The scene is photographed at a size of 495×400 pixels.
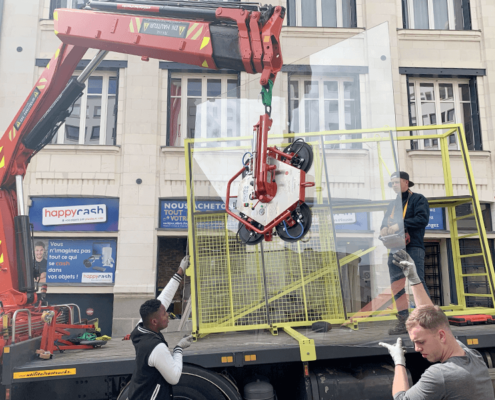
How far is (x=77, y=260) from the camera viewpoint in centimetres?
983

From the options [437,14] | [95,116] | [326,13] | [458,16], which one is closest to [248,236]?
[95,116]

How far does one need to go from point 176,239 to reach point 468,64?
29.6ft

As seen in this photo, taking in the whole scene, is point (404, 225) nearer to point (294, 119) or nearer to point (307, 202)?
point (307, 202)

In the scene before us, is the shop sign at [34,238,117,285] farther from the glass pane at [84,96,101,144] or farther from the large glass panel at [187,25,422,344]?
the large glass panel at [187,25,422,344]

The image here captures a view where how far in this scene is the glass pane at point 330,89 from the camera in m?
3.68

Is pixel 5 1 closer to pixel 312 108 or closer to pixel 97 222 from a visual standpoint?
pixel 97 222

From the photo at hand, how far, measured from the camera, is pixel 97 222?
9914mm

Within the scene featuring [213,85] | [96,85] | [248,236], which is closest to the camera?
[248,236]

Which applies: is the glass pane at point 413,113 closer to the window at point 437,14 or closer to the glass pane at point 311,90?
the window at point 437,14

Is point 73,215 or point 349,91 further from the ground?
point 349,91

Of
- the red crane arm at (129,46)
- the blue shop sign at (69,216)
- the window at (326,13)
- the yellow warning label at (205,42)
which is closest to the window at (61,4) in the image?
the blue shop sign at (69,216)

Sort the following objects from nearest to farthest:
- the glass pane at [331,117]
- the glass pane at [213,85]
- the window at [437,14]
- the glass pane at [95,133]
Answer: the glass pane at [331,117] → the glass pane at [95,133] → the glass pane at [213,85] → the window at [437,14]

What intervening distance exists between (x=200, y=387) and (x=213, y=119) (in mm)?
2523

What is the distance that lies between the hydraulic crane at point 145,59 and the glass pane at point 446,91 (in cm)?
891
